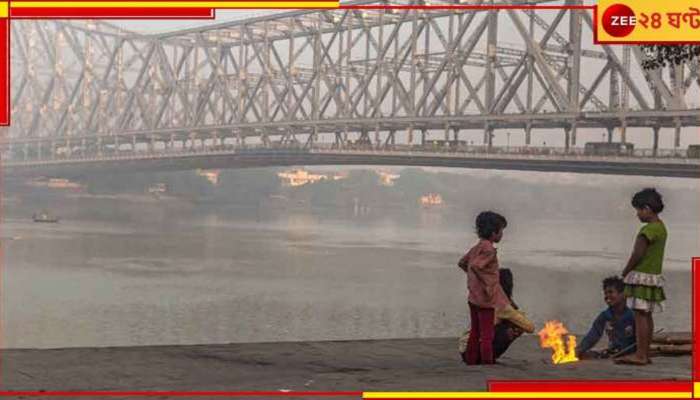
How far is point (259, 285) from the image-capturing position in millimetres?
48281

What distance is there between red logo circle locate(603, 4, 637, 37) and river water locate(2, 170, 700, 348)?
73.1 ft

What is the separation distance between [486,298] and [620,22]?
2.25 metres

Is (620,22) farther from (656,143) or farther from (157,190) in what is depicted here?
(157,190)

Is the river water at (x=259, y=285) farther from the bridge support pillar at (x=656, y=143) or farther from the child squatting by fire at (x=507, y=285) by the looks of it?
the child squatting by fire at (x=507, y=285)

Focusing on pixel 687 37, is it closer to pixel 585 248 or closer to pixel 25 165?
pixel 585 248

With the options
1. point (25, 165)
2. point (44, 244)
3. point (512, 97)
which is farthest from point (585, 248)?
point (25, 165)

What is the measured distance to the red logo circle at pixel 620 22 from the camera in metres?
7.35

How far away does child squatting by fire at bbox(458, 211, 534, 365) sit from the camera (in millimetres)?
8156

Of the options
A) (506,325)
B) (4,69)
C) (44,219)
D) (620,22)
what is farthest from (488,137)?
(4,69)

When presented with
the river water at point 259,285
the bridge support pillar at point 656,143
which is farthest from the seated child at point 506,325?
the bridge support pillar at point 656,143

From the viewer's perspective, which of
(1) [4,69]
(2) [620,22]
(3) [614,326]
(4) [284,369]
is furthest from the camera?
(3) [614,326]

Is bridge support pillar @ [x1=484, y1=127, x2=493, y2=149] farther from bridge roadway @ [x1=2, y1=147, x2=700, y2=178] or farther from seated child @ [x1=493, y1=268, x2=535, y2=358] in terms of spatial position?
seated child @ [x1=493, y1=268, x2=535, y2=358]

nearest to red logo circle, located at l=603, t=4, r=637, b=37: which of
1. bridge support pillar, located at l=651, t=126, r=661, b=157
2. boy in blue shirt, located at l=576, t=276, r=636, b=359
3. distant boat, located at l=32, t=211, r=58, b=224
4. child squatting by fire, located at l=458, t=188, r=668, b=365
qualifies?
child squatting by fire, located at l=458, t=188, r=668, b=365

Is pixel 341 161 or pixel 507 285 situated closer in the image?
pixel 507 285
